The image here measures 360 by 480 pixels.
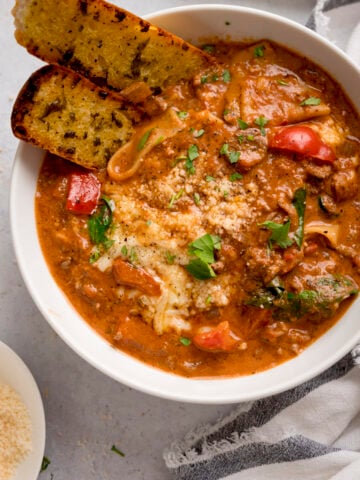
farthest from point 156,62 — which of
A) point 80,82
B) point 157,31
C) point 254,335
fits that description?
point 254,335

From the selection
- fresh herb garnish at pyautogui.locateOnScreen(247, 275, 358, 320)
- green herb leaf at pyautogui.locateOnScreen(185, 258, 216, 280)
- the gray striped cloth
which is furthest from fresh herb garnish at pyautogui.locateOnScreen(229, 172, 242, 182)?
the gray striped cloth

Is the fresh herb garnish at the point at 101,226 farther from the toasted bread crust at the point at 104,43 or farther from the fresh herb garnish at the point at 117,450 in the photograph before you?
the fresh herb garnish at the point at 117,450

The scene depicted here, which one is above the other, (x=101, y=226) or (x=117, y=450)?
(x=101, y=226)

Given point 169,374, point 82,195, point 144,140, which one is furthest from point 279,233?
point 82,195

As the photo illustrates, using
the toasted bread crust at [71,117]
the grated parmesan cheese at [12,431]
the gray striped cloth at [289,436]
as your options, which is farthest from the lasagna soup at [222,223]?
the grated parmesan cheese at [12,431]

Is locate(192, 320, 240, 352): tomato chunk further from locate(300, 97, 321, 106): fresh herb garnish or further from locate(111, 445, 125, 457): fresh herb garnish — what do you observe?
locate(300, 97, 321, 106): fresh herb garnish

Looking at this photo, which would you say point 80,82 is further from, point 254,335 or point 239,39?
point 254,335

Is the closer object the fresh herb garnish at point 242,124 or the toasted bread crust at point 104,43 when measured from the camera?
the toasted bread crust at point 104,43

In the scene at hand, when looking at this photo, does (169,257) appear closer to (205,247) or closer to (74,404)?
(205,247)
